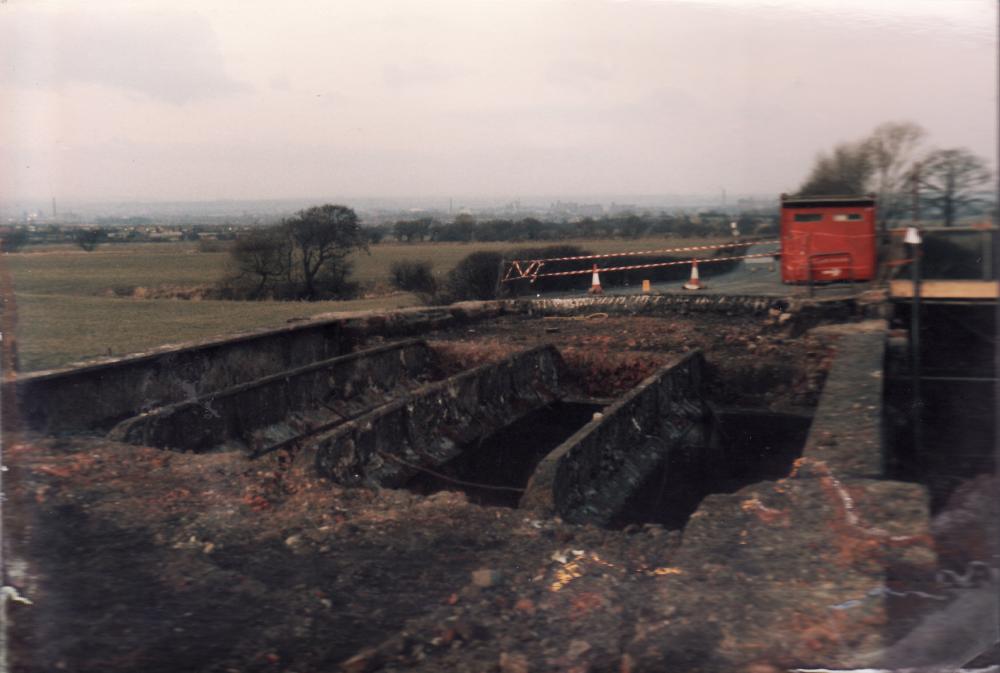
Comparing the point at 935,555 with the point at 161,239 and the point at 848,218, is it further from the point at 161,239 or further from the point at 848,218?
the point at 161,239

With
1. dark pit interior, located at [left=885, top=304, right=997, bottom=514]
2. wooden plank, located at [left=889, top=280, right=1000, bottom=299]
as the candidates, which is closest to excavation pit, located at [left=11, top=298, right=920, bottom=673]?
dark pit interior, located at [left=885, top=304, right=997, bottom=514]

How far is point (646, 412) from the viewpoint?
9.65 metres

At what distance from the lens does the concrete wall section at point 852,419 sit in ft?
18.3

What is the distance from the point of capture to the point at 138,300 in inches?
968

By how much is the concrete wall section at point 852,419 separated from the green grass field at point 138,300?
609 cm

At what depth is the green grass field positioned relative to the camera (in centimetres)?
1431

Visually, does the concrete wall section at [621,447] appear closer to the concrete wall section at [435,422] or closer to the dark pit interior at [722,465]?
the dark pit interior at [722,465]

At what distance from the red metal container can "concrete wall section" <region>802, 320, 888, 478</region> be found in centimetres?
648

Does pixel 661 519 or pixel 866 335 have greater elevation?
pixel 866 335

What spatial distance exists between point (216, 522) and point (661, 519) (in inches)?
→ 155

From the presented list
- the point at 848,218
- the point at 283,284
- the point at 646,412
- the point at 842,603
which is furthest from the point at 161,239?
the point at 842,603

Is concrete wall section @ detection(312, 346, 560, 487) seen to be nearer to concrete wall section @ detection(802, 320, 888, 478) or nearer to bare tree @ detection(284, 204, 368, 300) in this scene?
concrete wall section @ detection(802, 320, 888, 478)

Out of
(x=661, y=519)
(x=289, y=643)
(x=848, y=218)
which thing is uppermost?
(x=848, y=218)

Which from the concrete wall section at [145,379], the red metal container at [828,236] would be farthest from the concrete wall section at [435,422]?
the red metal container at [828,236]
